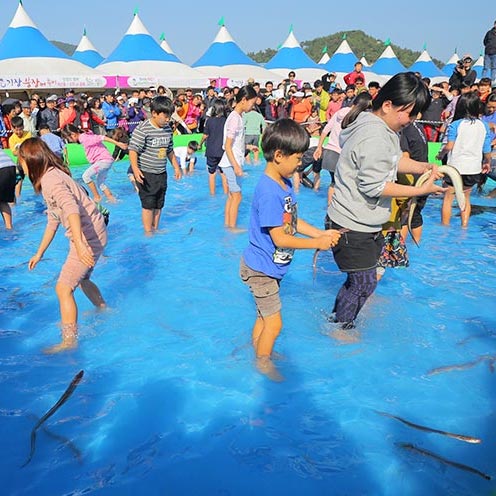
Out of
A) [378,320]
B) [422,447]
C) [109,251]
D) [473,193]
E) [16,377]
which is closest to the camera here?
[422,447]

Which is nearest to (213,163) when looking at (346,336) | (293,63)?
(346,336)

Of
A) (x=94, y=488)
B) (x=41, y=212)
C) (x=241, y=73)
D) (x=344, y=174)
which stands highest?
(x=241, y=73)

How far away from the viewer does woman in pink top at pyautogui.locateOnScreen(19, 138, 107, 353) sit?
132 inches

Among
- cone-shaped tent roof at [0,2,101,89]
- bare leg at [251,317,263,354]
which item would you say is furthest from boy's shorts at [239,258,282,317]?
cone-shaped tent roof at [0,2,101,89]

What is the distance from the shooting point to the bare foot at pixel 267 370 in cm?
355

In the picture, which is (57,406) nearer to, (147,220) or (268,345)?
(268,345)

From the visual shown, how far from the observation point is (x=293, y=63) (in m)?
30.0

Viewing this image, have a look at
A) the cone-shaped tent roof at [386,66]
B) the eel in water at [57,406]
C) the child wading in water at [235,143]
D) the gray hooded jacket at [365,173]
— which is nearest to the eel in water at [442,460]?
the gray hooded jacket at [365,173]

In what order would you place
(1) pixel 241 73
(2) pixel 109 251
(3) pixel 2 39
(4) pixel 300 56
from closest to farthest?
(2) pixel 109 251
(3) pixel 2 39
(1) pixel 241 73
(4) pixel 300 56

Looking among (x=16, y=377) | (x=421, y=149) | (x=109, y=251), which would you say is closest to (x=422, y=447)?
(x=16, y=377)

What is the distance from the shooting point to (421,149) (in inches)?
199

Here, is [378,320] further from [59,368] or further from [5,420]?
[5,420]

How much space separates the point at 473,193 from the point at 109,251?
23.7ft

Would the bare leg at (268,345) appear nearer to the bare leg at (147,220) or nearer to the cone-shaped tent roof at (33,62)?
the bare leg at (147,220)
